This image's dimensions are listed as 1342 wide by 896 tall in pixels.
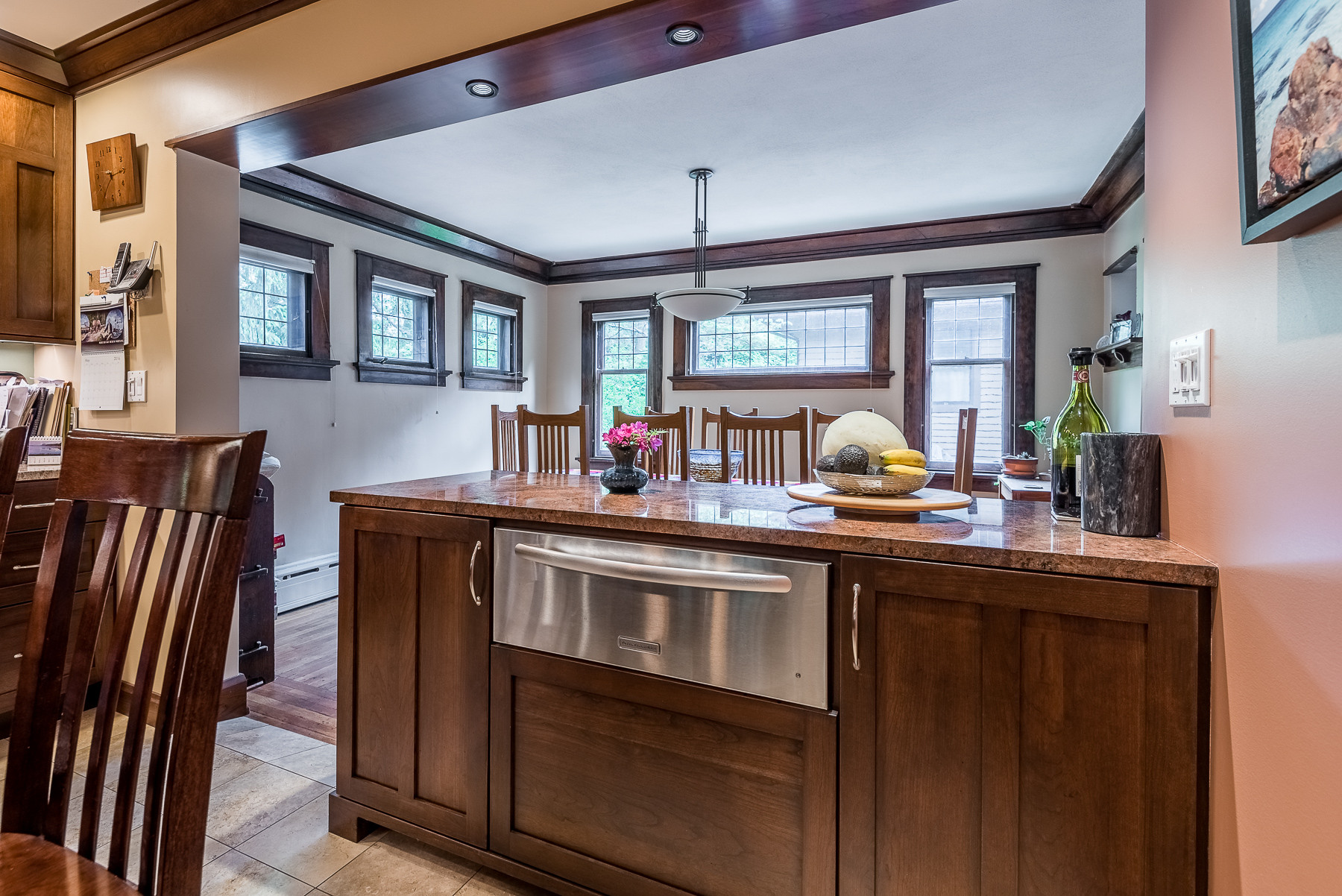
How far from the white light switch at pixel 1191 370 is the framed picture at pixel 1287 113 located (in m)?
0.24

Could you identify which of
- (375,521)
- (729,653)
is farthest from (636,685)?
(375,521)

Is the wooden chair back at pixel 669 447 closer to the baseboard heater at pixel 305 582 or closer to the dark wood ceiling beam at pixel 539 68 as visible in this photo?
the dark wood ceiling beam at pixel 539 68

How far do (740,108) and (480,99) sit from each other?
4.76 feet

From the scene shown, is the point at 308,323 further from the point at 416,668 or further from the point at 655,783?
the point at 655,783

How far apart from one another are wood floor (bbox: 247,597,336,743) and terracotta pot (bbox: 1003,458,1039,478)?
4.07 metres

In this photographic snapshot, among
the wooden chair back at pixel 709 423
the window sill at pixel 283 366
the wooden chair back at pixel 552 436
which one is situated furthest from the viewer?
the wooden chair back at pixel 709 423

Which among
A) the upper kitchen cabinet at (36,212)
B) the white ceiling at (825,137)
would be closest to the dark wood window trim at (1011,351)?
the white ceiling at (825,137)

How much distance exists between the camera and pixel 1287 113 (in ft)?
2.43

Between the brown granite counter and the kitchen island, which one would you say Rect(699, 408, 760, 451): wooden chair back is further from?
the kitchen island

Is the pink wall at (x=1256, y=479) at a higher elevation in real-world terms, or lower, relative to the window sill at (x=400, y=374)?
lower

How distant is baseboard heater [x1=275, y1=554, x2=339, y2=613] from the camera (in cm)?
386

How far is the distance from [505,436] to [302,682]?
192 cm

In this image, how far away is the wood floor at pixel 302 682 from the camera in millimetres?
2527

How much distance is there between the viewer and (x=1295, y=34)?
28.0 inches
